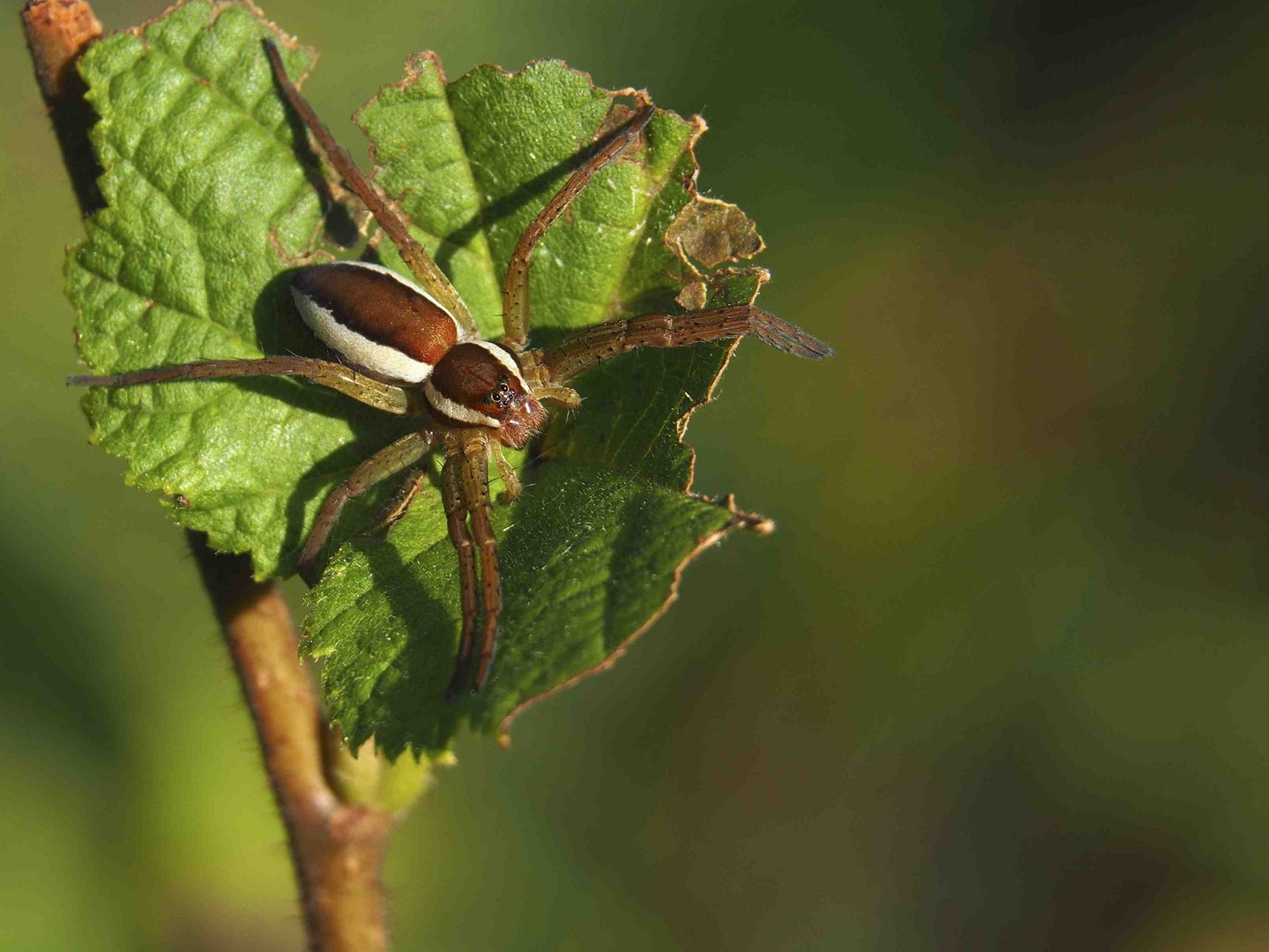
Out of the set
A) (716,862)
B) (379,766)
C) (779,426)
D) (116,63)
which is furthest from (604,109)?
(716,862)

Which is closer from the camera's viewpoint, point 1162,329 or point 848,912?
point 848,912

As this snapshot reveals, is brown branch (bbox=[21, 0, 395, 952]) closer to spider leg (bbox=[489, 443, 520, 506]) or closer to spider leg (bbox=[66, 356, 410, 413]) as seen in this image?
spider leg (bbox=[66, 356, 410, 413])

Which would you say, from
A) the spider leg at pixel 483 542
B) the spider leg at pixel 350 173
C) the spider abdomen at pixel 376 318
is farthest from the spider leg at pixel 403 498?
the spider leg at pixel 350 173

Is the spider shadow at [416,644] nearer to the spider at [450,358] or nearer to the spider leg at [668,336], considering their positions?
the spider at [450,358]

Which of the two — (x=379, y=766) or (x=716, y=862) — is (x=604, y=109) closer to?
(x=379, y=766)

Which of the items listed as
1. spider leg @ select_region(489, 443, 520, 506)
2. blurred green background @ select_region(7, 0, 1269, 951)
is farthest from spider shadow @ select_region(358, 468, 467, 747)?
blurred green background @ select_region(7, 0, 1269, 951)

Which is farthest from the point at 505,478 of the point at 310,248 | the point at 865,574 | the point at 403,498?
the point at 865,574
